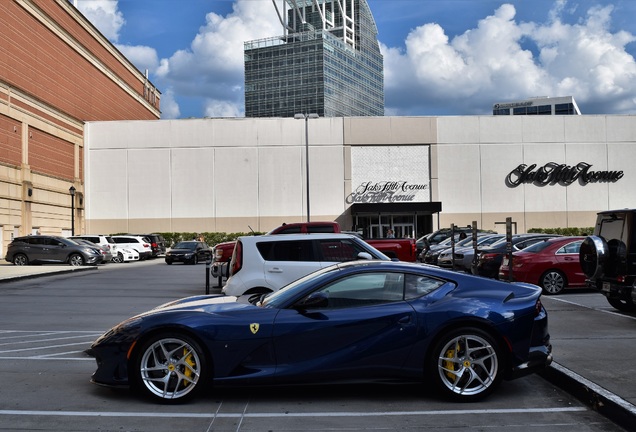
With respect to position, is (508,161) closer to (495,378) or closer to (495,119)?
(495,119)

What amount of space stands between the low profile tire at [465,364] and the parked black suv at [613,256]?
5.69 m

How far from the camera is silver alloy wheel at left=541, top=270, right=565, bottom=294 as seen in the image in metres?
15.7

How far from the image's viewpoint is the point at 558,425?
5410 millimetres

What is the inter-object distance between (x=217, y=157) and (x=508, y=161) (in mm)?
24345

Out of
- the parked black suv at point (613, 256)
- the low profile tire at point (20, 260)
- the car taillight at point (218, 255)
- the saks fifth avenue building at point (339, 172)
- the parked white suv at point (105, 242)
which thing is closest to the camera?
the parked black suv at point (613, 256)

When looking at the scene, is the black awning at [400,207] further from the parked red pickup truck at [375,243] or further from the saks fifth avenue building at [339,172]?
the parked red pickup truck at [375,243]

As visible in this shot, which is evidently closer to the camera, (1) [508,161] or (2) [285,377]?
(2) [285,377]

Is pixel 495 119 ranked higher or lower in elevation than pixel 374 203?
higher

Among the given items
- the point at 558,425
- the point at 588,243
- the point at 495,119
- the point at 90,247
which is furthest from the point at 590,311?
the point at 495,119

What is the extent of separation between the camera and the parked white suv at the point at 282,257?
11.3 meters

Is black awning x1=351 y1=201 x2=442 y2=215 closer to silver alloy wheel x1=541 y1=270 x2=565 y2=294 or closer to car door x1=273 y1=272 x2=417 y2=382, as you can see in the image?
silver alloy wheel x1=541 y1=270 x2=565 y2=294

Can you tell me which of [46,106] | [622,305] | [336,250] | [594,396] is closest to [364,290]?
[594,396]

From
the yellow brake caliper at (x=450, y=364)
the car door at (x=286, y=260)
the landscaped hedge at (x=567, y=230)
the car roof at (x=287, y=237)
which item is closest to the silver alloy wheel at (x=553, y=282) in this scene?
the car roof at (x=287, y=237)

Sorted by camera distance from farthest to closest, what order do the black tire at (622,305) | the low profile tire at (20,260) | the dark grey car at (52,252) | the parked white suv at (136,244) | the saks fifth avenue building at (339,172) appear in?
1. the saks fifth avenue building at (339,172)
2. the parked white suv at (136,244)
3. the low profile tire at (20,260)
4. the dark grey car at (52,252)
5. the black tire at (622,305)
